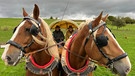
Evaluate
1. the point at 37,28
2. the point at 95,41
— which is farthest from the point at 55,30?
the point at 95,41

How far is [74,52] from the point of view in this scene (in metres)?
5.09

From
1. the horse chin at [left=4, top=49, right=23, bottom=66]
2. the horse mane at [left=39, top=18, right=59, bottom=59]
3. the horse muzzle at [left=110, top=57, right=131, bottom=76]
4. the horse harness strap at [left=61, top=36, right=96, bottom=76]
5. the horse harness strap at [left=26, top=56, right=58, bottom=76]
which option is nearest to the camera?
the horse muzzle at [left=110, top=57, right=131, bottom=76]

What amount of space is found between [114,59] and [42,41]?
1.46 m

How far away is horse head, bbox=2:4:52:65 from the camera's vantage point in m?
4.49

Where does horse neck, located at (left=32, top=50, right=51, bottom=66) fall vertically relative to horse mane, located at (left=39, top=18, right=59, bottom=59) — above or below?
below

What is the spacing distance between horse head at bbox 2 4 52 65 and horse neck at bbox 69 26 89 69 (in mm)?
615

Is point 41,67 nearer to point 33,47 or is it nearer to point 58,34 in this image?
point 33,47

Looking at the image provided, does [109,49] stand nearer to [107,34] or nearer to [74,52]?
[107,34]

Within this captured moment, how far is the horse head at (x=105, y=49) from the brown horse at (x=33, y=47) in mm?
938

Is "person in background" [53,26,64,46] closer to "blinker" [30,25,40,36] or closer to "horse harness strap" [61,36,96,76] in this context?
"horse harness strap" [61,36,96,76]

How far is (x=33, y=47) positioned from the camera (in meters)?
4.82

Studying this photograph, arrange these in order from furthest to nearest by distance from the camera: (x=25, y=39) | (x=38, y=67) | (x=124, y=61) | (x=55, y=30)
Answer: (x=55, y=30)
(x=38, y=67)
(x=25, y=39)
(x=124, y=61)

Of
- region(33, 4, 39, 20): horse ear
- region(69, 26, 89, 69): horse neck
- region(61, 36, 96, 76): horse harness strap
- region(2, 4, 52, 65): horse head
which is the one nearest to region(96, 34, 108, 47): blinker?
region(69, 26, 89, 69): horse neck

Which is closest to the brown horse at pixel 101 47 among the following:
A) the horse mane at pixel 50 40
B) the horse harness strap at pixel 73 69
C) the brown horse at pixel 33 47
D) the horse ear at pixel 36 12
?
the horse harness strap at pixel 73 69
